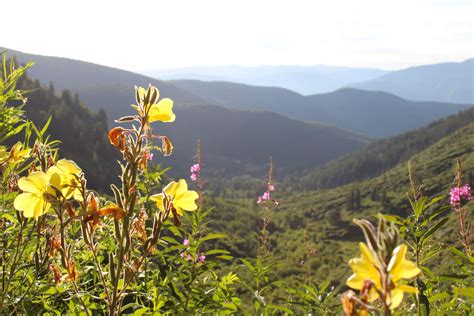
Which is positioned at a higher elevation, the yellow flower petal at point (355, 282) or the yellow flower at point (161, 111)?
the yellow flower at point (161, 111)

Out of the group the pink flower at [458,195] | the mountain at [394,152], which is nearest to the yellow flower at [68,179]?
the pink flower at [458,195]

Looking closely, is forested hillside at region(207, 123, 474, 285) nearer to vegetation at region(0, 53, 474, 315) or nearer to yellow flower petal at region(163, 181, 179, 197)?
vegetation at region(0, 53, 474, 315)

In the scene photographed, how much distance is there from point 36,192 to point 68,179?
0.42 feet

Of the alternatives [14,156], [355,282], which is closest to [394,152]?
[14,156]

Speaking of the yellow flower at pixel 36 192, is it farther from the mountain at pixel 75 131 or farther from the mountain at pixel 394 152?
the mountain at pixel 394 152

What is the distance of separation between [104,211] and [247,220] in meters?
106

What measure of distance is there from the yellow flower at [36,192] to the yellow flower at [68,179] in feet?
0.10

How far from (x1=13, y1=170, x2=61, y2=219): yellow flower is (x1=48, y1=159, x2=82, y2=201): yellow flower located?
0.03 m

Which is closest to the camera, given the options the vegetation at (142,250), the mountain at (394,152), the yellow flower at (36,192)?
the vegetation at (142,250)

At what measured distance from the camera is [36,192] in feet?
5.28

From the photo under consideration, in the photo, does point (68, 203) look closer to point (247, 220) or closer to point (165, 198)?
point (165, 198)

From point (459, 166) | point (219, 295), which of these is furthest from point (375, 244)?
point (459, 166)

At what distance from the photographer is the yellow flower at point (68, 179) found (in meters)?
1.58

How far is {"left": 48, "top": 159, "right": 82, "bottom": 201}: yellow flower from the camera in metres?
1.58
